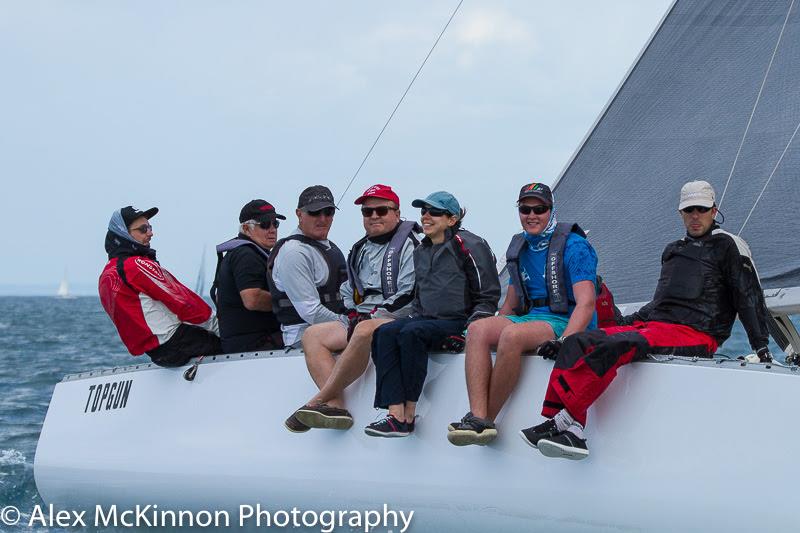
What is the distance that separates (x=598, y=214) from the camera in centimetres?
569

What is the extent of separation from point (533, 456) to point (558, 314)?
521 mm

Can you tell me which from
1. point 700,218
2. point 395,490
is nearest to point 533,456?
point 395,490

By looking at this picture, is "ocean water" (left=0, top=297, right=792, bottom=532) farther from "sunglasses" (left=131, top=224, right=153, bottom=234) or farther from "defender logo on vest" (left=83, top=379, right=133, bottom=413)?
"sunglasses" (left=131, top=224, right=153, bottom=234)

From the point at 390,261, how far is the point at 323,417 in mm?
673

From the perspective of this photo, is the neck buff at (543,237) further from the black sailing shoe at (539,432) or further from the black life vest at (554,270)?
the black sailing shoe at (539,432)

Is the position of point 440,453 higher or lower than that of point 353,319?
lower

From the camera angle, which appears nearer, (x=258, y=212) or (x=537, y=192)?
(x=537, y=192)

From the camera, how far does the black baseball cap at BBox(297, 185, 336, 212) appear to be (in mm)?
5465

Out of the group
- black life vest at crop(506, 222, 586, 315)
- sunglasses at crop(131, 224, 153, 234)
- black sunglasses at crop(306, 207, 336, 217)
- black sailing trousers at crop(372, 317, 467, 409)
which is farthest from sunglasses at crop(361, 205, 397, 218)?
sunglasses at crop(131, 224, 153, 234)

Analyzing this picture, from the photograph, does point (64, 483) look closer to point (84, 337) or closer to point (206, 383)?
point (206, 383)

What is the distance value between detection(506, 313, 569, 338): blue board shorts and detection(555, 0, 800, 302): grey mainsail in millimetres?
917

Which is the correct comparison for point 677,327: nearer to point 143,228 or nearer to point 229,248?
point 229,248

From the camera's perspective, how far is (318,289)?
5.56m

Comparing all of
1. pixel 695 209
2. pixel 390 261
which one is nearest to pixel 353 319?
pixel 390 261
